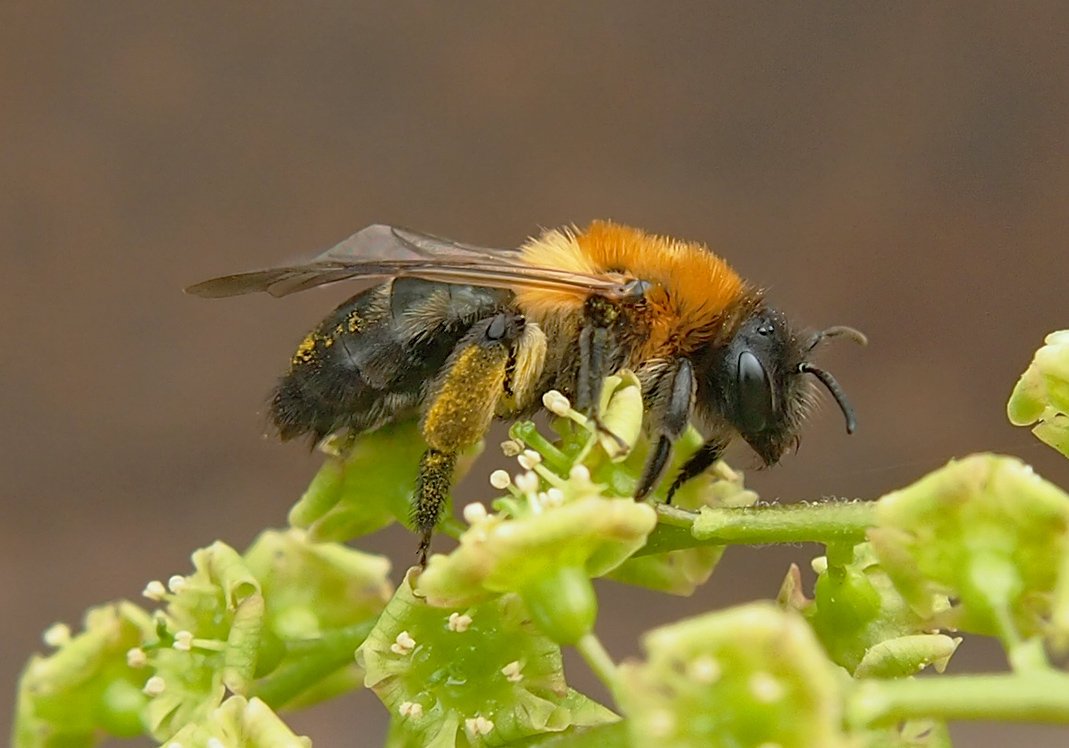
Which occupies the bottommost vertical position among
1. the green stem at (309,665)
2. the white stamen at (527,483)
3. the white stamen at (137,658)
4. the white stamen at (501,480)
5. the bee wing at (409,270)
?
the green stem at (309,665)

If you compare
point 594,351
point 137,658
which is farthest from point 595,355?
point 137,658

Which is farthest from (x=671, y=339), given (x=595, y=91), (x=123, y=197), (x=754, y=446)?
(x=123, y=197)

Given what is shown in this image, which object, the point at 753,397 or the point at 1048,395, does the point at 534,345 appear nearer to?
the point at 753,397

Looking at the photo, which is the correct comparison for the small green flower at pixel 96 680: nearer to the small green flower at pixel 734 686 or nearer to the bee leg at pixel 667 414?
the bee leg at pixel 667 414

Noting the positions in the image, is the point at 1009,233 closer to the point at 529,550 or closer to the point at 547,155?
the point at 547,155

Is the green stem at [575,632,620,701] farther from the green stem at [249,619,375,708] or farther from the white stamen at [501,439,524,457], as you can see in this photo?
the green stem at [249,619,375,708]

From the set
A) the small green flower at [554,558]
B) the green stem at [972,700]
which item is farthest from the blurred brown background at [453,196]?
the green stem at [972,700]
